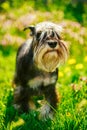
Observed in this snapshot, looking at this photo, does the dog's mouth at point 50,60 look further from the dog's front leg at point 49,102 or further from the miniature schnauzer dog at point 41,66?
the dog's front leg at point 49,102

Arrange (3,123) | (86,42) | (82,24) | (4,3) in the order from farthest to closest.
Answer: (4,3)
(82,24)
(86,42)
(3,123)

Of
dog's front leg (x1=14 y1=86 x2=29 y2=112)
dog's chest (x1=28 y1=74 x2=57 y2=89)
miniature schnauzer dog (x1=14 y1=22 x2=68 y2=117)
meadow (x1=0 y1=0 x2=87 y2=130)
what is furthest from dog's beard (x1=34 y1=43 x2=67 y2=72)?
dog's front leg (x1=14 y1=86 x2=29 y2=112)

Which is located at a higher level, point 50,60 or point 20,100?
point 50,60

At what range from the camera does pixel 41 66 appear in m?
6.80

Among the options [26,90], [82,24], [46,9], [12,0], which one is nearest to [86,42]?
[82,24]

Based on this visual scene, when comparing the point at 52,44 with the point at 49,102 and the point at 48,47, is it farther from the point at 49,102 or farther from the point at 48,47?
the point at 49,102

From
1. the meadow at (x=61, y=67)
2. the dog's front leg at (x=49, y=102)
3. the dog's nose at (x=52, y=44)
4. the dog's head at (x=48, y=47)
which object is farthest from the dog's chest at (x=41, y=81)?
the dog's nose at (x=52, y=44)

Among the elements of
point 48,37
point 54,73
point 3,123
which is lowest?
point 3,123

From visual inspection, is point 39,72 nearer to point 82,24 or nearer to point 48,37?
point 48,37

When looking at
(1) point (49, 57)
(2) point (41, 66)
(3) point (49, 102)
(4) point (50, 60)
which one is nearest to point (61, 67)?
(3) point (49, 102)

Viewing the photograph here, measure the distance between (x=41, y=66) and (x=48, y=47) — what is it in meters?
0.47

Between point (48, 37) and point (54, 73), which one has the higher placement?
point (48, 37)

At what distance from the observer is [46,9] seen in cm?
1398

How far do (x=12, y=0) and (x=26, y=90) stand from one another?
7.43 metres
